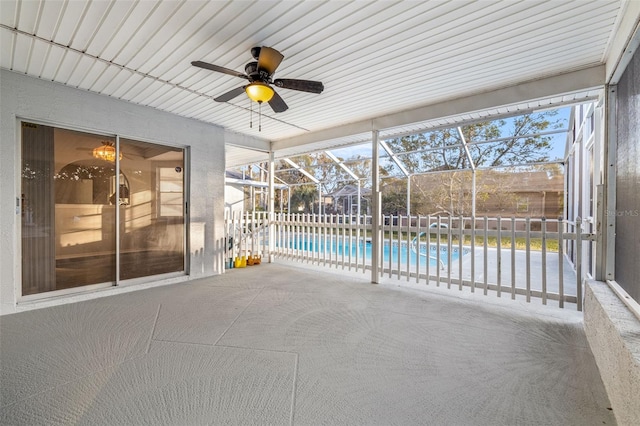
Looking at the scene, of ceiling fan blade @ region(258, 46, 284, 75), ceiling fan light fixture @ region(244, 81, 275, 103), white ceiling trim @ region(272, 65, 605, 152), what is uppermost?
white ceiling trim @ region(272, 65, 605, 152)

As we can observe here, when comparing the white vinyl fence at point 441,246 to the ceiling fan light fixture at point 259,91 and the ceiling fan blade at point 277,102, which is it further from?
the ceiling fan light fixture at point 259,91

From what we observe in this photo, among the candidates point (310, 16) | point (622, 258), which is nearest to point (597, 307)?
point (622, 258)

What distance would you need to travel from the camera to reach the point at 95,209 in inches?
160

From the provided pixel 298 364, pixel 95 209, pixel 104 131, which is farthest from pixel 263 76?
pixel 95 209

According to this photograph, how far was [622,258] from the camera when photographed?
240 centimetres

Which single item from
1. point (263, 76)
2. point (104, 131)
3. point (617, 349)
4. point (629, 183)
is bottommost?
point (617, 349)

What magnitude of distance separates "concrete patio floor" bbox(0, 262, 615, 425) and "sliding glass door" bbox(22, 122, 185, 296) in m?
0.60

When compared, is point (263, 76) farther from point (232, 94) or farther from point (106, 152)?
point (106, 152)

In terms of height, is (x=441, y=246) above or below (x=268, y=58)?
below

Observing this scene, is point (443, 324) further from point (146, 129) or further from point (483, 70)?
point (146, 129)

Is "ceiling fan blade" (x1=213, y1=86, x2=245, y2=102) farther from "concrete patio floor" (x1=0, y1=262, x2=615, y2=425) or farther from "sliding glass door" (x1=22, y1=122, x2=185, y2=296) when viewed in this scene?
"concrete patio floor" (x1=0, y1=262, x2=615, y2=425)

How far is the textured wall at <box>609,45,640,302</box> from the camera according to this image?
1970mm

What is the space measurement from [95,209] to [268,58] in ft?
11.3

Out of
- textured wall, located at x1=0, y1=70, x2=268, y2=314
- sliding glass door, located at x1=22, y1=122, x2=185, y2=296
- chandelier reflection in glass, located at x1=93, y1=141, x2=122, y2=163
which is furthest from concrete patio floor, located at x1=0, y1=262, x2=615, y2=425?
chandelier reflection in glass, located at x1=93, y1=141, x2=122, y2=163
